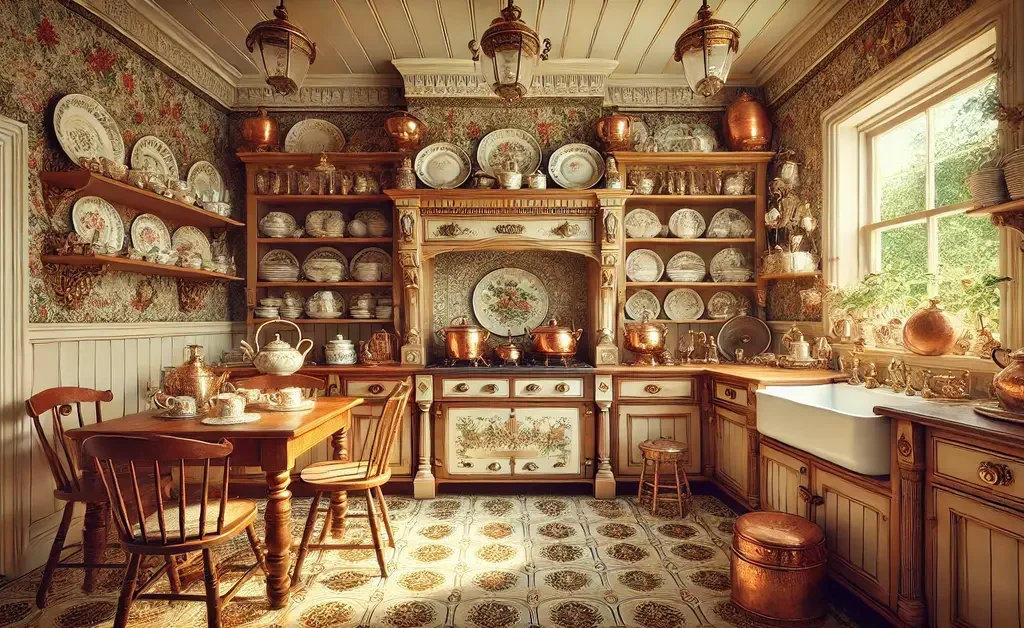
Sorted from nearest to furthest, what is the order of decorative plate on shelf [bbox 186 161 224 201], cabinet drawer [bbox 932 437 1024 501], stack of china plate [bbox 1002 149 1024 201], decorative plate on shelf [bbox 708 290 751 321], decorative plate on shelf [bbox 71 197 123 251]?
cabinet drawer [bbox 932 437 1024 501]
stack of china plate [bbox 1002 149 1024 201]
decorative plate on shelf [bbox 71 197 123 251]
decorative plate on shelf [bbox 186 161 224 201]
decorative plate on shelf [bbox 708 290 751 321]

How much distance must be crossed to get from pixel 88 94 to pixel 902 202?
4882 millimetres

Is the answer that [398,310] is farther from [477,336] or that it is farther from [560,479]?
[560,479]

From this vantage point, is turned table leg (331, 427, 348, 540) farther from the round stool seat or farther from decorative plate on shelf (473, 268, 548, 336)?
the round stool seat

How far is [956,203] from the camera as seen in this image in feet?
9.19

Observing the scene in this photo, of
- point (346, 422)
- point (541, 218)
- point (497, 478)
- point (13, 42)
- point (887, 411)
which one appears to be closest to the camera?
point (887, 411)

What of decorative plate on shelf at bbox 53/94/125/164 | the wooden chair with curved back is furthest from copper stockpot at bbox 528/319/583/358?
decorative plate on shelf at bbox 53/94/125/164

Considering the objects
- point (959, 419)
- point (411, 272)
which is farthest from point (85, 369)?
point (959, 419)

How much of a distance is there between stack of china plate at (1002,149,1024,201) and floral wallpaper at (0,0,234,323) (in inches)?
178

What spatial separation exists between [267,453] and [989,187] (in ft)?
10.5

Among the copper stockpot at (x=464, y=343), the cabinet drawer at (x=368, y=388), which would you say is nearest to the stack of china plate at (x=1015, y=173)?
the copper stockpot at (x=464, y=343)

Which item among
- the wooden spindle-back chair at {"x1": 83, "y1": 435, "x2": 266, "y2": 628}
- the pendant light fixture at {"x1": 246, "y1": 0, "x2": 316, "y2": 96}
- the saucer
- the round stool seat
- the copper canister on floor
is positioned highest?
the pendant light fixture at {"x1": 246, "y1": 0, "x2": 316, "y2": 96}

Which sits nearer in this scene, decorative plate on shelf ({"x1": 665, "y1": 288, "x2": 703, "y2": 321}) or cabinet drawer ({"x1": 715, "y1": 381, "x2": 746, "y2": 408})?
cabinet drawer ({"x1": 715, "y1": 381, "x2": 746, "y2": 408})

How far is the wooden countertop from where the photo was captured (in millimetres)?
1685

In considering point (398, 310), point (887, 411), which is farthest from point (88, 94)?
point (887, 411)
